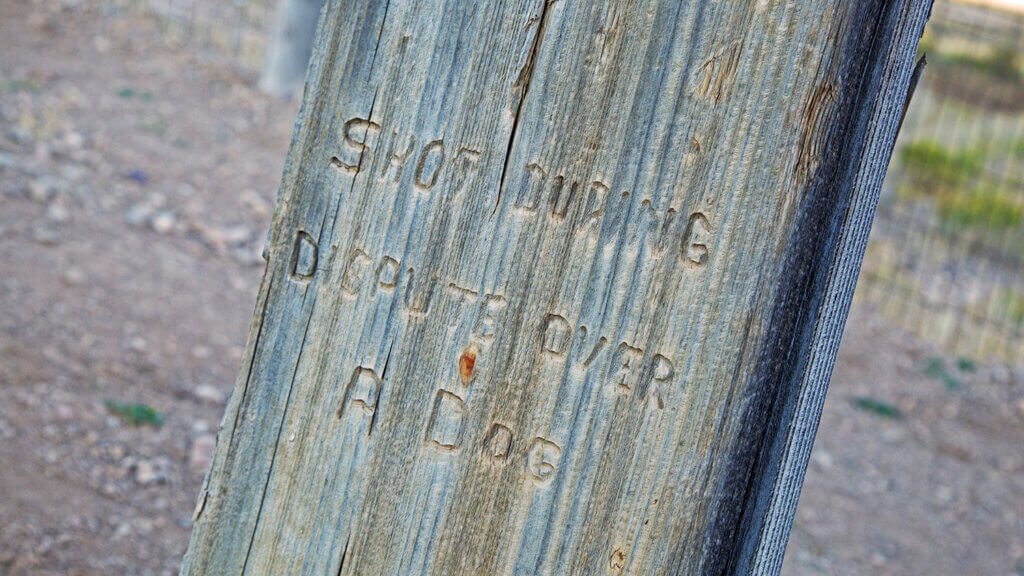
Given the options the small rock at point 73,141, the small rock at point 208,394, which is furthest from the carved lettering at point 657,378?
the small rock at point 73,141

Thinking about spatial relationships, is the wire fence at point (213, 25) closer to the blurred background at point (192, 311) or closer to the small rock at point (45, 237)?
the blurred background at point (192, 311)

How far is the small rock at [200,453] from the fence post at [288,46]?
5.12 m

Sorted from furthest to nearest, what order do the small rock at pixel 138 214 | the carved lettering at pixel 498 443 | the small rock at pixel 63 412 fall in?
the small rock at pixel 138 214
the small rock at pixel 63 412
the carved lettering at pixel 498 443

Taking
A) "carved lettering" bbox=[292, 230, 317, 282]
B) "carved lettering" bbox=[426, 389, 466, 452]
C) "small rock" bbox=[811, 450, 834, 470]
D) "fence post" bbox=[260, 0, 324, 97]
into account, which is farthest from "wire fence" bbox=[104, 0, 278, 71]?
"carved lettering" bbox=[426, 389, 466, 452]

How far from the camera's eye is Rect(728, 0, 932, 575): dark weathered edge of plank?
0.91 m

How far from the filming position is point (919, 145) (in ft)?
31.5

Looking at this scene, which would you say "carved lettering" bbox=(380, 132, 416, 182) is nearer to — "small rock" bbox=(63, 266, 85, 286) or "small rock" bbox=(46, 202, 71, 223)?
"small rock" bbox=(63, 266, 85, 286)

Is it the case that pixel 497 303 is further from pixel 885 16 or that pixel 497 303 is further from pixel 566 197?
pixel 885 16

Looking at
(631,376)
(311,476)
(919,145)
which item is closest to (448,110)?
(631,376)

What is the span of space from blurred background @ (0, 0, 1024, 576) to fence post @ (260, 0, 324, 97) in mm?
33

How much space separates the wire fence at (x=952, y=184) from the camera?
6.87m

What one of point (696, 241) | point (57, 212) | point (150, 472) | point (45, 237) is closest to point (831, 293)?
point (696, 241)

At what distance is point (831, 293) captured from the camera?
3.09ft

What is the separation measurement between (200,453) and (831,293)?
2.97 m
